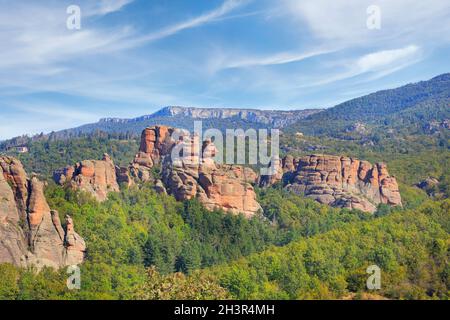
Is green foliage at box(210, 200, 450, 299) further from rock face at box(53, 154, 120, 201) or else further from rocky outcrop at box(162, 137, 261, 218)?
rock face at box(53, 154, 120, 201)

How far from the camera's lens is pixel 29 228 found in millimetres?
60250

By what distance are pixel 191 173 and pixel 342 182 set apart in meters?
43.2

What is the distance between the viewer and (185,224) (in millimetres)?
86250

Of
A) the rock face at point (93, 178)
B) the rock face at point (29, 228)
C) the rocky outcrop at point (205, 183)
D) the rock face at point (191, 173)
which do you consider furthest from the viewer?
the rock face at point (191, 173)

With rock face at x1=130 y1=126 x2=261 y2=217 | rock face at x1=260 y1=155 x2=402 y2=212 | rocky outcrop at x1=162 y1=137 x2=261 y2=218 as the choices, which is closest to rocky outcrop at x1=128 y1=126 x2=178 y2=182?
rock face at x1=130 y1=126 x2=261 y2=217

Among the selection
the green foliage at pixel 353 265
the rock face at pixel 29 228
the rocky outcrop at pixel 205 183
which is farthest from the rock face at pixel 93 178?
the green foliage at pixel 353 265

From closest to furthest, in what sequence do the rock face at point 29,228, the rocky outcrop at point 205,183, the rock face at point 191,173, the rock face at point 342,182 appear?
1. the rock face at point 29,228
2. the rocky outcrop at point 205,183
3. the rock face at point 191,173
4. the rock face at point 342,182

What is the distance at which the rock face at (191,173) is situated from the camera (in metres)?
92.4

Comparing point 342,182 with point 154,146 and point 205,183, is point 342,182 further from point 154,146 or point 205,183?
point 154,146

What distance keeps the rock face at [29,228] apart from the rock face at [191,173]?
98.9 feet

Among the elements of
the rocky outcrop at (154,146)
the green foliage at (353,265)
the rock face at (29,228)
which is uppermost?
the rocky outcrop at (154,146)

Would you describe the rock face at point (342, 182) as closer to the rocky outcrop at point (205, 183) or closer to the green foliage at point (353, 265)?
the rocky outcrop at point (205, 183)
